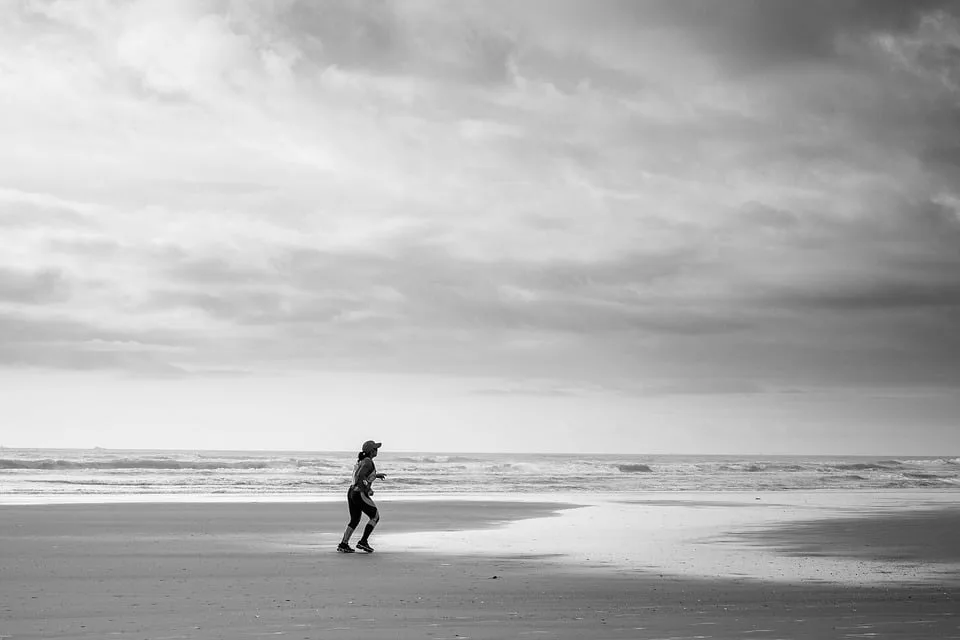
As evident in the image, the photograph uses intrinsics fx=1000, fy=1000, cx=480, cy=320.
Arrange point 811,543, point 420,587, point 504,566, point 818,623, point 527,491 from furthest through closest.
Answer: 1. point 527,491
2. point 811,543
3. point 504,566
4. point 420,587
5. point 818,623

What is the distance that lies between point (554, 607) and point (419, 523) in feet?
48.4

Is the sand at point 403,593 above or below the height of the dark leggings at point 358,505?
below

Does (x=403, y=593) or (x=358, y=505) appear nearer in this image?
(x=403, y=593)

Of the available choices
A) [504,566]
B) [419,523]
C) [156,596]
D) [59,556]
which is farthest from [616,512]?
[156,596]

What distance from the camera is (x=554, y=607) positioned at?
11.8 meters

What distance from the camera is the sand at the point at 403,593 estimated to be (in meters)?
10.2

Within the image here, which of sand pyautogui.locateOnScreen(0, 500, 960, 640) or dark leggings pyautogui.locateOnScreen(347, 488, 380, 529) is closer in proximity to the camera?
sand pyautogui.locateOnScreen(0, 500, 960, 640)

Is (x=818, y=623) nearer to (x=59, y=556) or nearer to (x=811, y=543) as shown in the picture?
(x=811, y=543)

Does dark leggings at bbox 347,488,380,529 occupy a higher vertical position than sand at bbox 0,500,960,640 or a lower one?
higher

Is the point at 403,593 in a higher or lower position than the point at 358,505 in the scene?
lower

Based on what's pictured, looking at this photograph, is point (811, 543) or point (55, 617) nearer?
point (55, 617)

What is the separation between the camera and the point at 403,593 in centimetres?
1296

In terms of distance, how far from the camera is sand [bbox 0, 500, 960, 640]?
10.2 meters

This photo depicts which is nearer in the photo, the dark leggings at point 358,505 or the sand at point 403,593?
the sand at point 403,593
